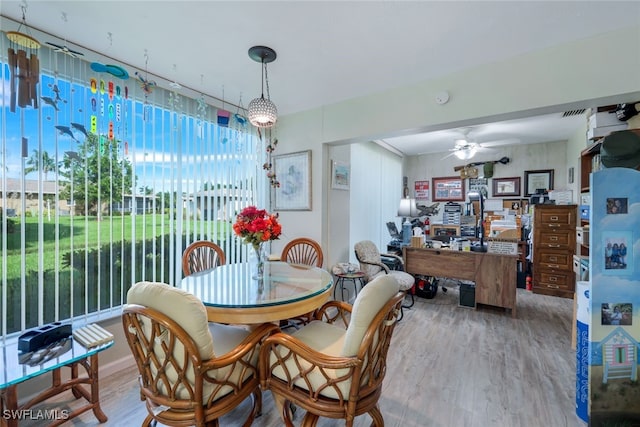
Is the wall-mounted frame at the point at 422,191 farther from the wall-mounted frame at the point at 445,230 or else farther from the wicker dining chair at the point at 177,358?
the wicker dining chair at the point at 177,358

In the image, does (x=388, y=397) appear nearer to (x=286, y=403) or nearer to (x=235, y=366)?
(x=286, y=403)

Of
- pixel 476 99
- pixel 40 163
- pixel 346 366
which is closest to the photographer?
pixel 346 366

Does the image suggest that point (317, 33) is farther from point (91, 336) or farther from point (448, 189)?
point (448, 189)

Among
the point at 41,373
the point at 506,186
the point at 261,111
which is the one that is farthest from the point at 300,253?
the point at 506,186

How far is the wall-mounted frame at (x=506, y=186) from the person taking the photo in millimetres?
5039

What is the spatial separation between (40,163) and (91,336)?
127 cm

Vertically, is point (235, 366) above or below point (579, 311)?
below

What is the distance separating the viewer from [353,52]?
211 cm

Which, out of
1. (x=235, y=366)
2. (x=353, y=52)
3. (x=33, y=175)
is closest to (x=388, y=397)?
(x=235, y=366)

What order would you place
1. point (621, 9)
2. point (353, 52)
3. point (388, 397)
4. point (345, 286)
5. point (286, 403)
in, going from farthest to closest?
point (345, 286) → point (353, 52) → point (388, 397) → point (621, 9) → point (286, 403)

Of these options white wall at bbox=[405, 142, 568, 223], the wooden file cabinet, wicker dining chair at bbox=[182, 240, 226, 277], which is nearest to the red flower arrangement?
wicker dining chair at bbox=[182, 240, 226, 277]

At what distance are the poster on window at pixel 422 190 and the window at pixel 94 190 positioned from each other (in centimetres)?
462

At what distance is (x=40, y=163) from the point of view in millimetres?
1864

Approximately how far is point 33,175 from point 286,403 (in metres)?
2.30
